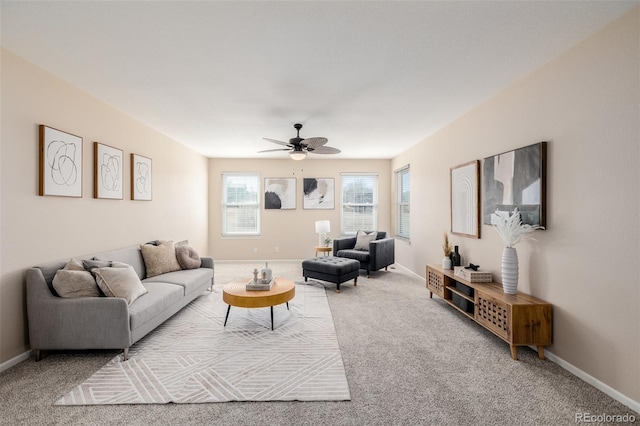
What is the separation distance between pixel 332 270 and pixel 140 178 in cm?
327

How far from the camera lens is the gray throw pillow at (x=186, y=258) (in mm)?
4219

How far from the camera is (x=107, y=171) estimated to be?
11.4 feet

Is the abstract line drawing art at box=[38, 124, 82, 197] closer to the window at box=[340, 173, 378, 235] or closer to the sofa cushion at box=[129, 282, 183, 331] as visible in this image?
the sofa cushion at box=[129, 282, 183, 331]

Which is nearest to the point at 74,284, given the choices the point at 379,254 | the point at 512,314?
the point at 512,314

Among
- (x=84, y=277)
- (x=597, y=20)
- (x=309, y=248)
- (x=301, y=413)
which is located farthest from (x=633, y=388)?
(x=309, y=248)

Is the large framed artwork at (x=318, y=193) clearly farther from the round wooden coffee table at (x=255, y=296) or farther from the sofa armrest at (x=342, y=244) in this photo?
the round wooden coffee table at (x=255, y=296)

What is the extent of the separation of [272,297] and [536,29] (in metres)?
3.28

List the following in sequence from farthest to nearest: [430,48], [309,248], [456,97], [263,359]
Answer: [309,248]
[456,97]
[263,359]
[430,48]

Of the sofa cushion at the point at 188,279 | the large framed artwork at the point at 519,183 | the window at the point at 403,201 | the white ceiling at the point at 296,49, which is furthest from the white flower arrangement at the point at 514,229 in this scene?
the sofa cushion at the point at 188,279

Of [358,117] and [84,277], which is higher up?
[358,117]

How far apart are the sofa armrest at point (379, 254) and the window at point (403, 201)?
63 cm

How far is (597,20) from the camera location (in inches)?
77.3

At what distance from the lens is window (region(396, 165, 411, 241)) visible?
626 centimetres

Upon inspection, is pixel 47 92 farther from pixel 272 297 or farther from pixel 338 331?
pixel 338 331
